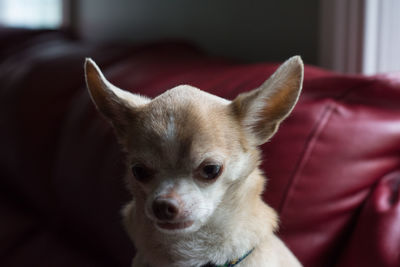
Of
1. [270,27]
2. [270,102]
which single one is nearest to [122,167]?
[270,102]

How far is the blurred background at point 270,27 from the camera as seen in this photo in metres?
1.40

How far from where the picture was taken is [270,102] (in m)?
0.80

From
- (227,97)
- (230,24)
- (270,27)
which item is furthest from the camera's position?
(230,24)

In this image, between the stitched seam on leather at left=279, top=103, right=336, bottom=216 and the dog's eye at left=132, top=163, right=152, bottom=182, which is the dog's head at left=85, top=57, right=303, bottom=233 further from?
the stitched seam on leather at left=279, top=103, right=336, bottom=216

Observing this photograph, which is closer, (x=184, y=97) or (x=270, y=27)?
(x=184, y=97)

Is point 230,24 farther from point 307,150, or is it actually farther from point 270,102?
point 270,102

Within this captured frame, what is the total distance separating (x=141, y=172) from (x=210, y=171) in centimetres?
11

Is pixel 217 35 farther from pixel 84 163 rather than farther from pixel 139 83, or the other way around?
pixel 84 163

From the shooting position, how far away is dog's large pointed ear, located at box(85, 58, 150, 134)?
795mm

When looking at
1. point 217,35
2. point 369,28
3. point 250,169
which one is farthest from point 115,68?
point 250,169

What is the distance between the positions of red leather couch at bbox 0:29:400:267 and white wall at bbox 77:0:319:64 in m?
0.15

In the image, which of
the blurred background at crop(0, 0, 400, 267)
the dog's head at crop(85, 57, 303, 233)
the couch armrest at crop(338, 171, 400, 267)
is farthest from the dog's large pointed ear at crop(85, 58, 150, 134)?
the couch armrest at crop(338, 171, 400, 267)

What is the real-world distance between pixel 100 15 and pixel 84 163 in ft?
5.42

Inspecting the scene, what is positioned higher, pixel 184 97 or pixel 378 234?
pixel 184 97
